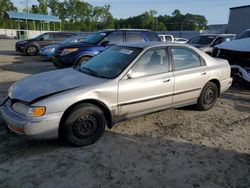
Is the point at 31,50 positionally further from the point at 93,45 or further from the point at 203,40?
the point at 203,40

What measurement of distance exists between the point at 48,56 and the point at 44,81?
9.99 metres

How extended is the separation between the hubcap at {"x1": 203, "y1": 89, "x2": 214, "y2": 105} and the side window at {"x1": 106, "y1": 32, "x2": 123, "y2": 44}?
15.7 feet

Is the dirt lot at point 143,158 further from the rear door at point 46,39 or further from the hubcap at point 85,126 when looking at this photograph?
the rear door at point 46,39

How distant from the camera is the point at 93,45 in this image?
9.09m

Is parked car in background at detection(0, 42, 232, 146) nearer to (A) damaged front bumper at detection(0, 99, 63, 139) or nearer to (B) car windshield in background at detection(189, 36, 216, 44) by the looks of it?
(A) damaged front bumper at detection(0, 99, 63, 139)

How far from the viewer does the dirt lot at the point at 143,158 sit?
311 centimetres

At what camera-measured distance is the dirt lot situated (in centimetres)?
311

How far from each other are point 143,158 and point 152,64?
1.73 metres

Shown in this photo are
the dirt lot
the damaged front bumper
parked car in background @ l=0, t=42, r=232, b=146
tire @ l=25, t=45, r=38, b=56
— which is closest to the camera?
the dirt lot

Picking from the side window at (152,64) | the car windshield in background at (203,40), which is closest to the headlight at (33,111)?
the side window at (152,64)

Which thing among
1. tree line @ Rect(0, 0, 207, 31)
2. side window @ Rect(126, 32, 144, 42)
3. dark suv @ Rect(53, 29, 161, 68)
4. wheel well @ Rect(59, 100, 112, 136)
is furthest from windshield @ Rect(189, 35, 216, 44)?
tree line @ Rect(0, 0, 207, 31)

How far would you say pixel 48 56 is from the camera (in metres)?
13.6

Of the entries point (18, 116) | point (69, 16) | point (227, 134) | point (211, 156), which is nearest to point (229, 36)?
point (227, 134)

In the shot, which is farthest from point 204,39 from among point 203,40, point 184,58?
point 184,58
